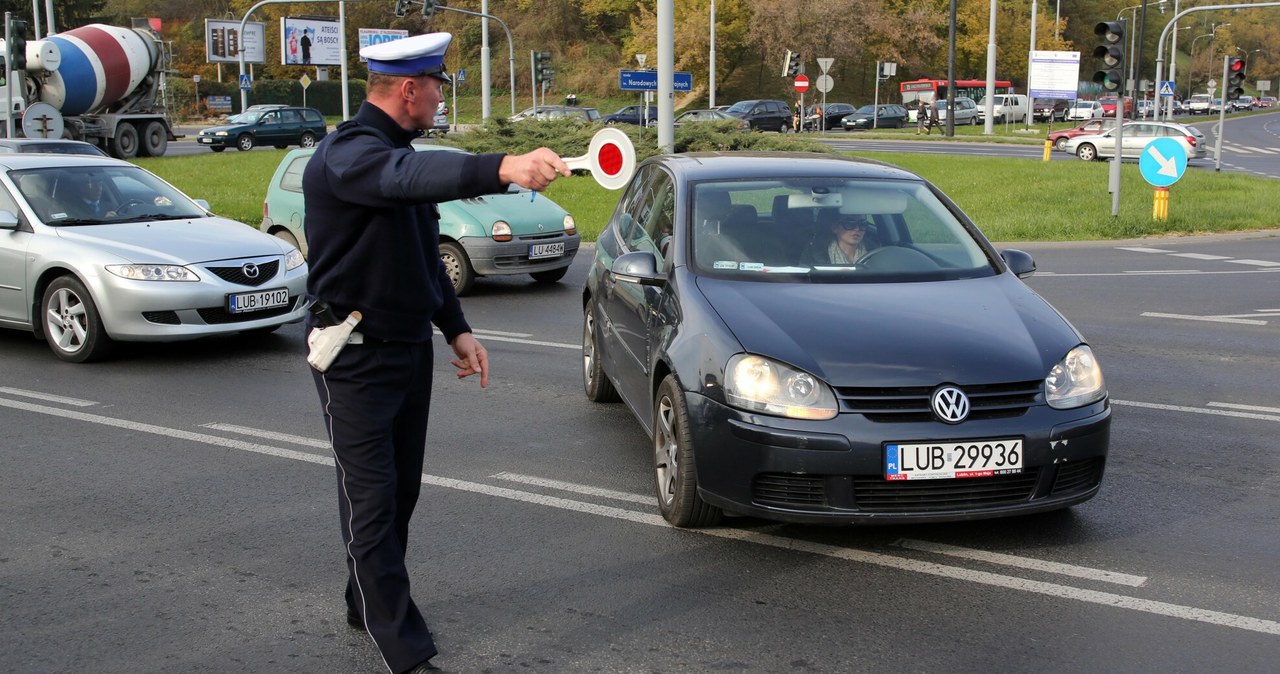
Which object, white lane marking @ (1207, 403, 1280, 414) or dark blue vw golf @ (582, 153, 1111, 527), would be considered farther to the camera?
white lane marking @ (1207, 403, 1280, 414)

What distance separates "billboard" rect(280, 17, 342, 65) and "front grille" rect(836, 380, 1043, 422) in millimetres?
63033

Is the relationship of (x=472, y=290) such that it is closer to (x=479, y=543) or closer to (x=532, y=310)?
(x=532, y=310)

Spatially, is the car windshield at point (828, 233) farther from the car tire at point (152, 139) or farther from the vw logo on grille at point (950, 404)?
the car tire at point (152, 139)

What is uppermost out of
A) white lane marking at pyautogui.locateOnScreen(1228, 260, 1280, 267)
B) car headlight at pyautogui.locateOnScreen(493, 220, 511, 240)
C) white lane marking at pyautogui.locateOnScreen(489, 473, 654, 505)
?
car headlight at pyautogui.locateOnScreen(493, 220, 511, 240)

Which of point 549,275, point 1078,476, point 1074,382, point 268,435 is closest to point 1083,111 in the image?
point 549,275

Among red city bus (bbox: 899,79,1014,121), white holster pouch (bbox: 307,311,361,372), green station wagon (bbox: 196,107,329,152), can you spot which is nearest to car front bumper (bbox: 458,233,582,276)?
white holster pouch (bbox: 307,311,361,372)

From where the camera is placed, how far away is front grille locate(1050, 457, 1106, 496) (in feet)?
16.3

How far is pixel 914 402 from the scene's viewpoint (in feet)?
15.7

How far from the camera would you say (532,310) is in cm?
1191

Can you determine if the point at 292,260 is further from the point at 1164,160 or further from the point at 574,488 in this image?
the point at 1164,160

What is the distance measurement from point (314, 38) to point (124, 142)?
101 feet

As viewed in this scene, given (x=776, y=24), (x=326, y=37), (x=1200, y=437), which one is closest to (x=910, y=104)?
(x=776, y=24)

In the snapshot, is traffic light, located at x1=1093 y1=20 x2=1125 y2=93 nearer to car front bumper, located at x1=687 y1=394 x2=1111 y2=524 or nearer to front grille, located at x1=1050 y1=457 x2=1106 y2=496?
front grille, located at x1=1050 y1=457 x2=1106 y2=496

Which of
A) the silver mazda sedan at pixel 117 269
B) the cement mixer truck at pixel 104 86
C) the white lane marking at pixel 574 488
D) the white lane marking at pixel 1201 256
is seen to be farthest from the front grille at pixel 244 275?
the cement mixer truck at pixel 104 86
